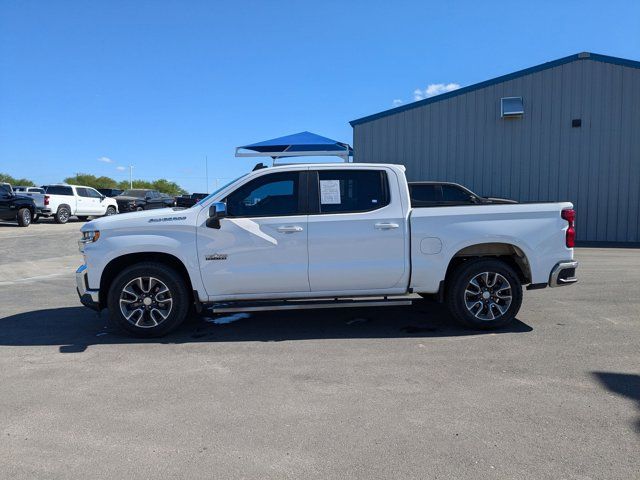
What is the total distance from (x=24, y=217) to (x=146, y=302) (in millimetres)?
18954

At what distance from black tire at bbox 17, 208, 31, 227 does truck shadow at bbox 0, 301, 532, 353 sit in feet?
54.3

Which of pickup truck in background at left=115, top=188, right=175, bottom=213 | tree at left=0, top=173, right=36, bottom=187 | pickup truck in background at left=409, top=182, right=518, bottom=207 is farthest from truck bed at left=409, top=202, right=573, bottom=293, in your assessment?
tree at left=0, top=173, right=36, bottom=187

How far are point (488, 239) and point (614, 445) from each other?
2.74 metres

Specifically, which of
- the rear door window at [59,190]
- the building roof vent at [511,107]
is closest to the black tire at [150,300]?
the building roof vent at [511,107]

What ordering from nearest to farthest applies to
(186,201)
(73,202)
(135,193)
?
(186,201), (73,202), (135,193)

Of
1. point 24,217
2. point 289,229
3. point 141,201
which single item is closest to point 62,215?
point 24,217

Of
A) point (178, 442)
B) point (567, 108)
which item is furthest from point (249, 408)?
point (567, 108)

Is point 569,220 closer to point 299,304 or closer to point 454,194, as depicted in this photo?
point 299,304

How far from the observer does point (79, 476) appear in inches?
111

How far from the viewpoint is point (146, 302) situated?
17.7 feet

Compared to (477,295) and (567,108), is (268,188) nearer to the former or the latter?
(477,295)

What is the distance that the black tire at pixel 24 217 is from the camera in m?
20.9

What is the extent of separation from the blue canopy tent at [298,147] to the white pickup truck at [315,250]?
33.2ft

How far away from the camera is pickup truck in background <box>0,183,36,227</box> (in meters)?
20.3
